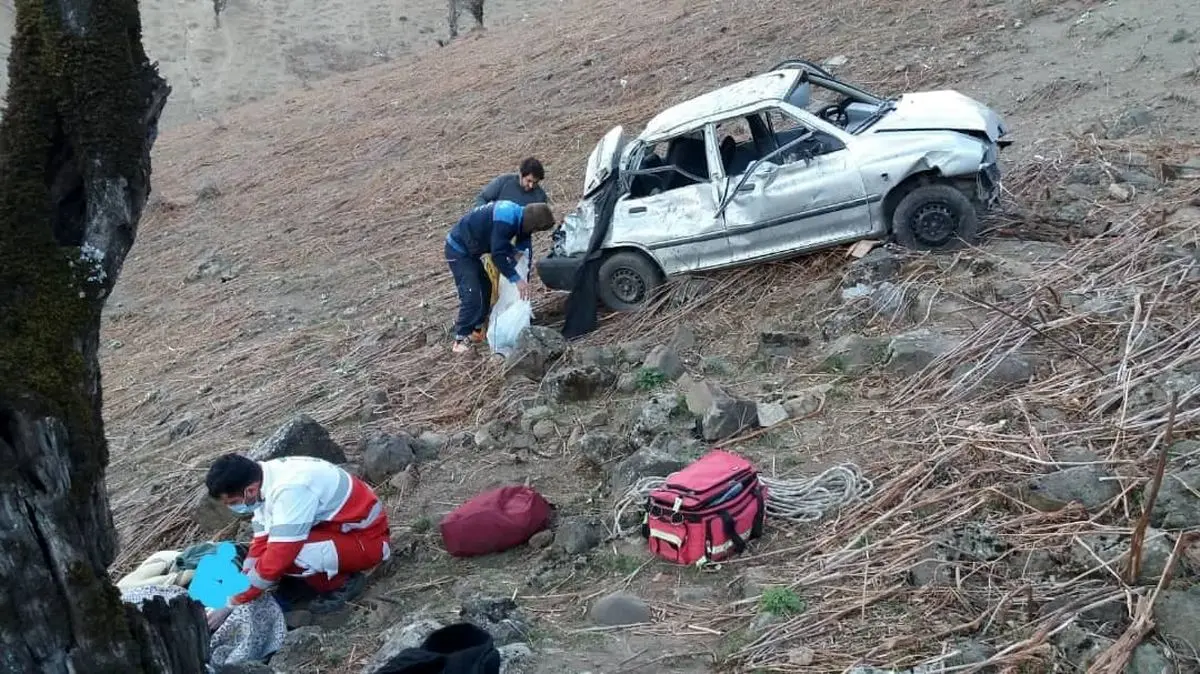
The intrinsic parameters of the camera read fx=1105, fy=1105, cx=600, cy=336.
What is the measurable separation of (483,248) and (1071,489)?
5197 mm

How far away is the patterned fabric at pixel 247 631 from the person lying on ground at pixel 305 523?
0.07 m

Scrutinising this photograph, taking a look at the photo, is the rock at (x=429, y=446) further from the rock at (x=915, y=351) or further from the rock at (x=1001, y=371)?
the rock at (x=1001, y=371)

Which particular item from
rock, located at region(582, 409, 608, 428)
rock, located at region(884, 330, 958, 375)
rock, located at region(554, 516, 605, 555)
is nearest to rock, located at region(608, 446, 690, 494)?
rock, located at region(554, 516, 605, 555)

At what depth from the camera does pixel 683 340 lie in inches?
336

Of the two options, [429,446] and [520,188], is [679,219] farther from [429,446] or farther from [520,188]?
[429,446]

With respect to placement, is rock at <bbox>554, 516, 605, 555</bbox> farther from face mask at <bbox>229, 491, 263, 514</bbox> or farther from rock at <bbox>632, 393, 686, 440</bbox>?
face mask at <bbox>229, 491, 263, 514</bbox>

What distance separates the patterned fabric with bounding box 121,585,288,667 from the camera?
541cm

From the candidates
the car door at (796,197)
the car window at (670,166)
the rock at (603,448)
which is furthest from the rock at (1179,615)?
the car window at (670,166)

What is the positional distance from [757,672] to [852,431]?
2.26 meters

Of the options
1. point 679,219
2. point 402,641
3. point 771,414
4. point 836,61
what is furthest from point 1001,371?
point 836,61

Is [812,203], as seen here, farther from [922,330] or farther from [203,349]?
[203,349]

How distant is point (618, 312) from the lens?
942 cm

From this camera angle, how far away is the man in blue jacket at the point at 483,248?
875 centimetres

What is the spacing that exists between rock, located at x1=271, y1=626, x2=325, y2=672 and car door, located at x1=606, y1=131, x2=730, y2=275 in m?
4.51
